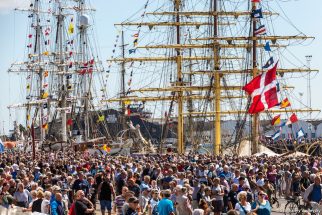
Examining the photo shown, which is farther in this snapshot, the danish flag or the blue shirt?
the danish flag

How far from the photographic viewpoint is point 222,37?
63.2 metres

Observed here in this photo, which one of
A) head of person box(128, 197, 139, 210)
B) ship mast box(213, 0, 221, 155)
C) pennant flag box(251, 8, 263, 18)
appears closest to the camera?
head of person box(128, 197, 139, 210)

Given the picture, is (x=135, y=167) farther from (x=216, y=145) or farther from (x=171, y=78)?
(x=171, y=78)

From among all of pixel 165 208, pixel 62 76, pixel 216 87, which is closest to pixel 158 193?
pixel 165 208

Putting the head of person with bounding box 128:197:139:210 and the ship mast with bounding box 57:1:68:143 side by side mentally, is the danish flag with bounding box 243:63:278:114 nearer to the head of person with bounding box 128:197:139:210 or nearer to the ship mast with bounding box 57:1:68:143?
the head of person with bounding box 128:197:139:210

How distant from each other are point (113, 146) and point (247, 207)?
54.5 m

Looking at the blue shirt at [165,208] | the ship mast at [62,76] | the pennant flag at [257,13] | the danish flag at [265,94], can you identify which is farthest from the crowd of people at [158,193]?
the ship mast at [62,76]

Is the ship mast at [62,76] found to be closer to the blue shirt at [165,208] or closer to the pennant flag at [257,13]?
the pennant flag at [257,13]

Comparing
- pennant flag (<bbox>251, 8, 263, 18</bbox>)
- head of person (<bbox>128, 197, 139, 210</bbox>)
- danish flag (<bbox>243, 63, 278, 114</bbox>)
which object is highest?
pennant flag (<bbox>251, 8, 263, 18</bbox>)

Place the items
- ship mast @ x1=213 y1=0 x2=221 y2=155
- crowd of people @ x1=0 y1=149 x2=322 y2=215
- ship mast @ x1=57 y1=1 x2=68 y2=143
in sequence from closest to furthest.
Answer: crowd of people @ x1=0 y1=149 x2=322 y2=215 → ship mast @ x1=213 y1=0 x2=221 y2=155 → ship mast @ x1=57 y1=1 x2=68 y2=143

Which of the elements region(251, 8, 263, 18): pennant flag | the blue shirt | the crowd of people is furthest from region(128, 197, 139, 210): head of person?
region(251, 8, 263, 18): pennant flag

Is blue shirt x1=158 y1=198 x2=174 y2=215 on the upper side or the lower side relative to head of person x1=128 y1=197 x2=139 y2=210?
lower

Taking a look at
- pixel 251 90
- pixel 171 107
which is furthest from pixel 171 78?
pixel 251 90

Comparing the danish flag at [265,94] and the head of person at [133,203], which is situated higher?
the danish flag at [265,94]
